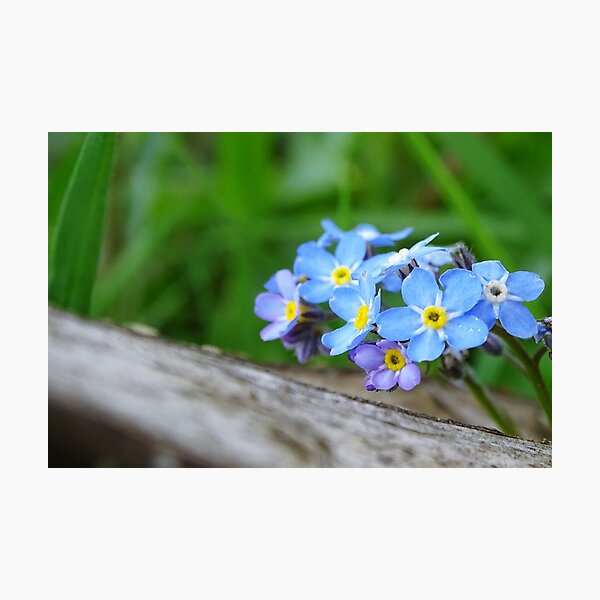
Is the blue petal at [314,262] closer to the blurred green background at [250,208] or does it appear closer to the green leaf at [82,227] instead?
the green leaf at [82,227]

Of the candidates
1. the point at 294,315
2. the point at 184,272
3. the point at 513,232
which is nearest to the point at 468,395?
the point at 294,315

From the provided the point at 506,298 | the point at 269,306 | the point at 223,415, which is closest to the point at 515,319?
the point at 506,298

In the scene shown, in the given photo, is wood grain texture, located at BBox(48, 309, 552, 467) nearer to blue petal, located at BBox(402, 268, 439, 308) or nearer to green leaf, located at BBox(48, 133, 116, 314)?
green leaf, located at BBox(48, 133, 116, 314)

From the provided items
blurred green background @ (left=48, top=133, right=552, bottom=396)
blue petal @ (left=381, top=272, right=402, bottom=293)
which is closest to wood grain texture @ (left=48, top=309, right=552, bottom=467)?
blue petal @ (left=381, top=272, right=402, bottom=293)

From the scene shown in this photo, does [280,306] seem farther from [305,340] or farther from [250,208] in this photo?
[250,208]

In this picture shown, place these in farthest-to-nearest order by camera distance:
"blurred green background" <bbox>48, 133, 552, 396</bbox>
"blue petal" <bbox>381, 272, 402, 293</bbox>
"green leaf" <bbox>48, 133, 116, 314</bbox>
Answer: "blurred green background" <bbox>48, 133, 552, 396</bbox>
"green leaf" <bbox>48, 133, 116, 314</bbox>
"blue petal" <bbox>381, 272, 402, 293</bbox>

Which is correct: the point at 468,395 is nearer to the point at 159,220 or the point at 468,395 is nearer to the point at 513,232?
the point at 513,232

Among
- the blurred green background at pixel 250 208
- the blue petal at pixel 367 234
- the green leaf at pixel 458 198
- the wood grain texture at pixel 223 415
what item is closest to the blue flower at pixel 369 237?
the blue petal at pixel 367 234
